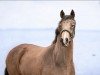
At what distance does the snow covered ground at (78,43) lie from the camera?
686cm

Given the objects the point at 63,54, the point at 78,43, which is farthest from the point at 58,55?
the point at 78,43

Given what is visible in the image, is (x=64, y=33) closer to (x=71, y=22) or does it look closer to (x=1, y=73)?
(x=71, y=22)

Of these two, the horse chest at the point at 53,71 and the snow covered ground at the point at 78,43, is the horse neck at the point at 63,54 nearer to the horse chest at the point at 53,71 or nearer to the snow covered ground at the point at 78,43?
the horse chest at the point at 53,71

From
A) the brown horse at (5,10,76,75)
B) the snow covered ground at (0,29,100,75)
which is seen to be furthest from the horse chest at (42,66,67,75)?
the snow covered ground at (0,29,100,75)

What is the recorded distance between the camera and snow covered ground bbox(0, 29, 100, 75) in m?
6.86

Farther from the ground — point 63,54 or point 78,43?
point 63,54

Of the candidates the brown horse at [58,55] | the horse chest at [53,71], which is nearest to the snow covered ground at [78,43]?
the brown horse at [58,55]

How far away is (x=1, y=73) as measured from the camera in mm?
6875

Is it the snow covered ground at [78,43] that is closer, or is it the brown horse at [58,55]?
the brown horse at [58,55]

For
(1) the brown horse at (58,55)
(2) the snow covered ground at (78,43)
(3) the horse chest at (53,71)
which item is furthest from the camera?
(2) the snow covered ground at (78,43)

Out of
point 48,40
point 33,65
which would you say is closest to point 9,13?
point 48,40

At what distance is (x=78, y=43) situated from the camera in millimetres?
6941

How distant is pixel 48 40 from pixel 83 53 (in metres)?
0.74

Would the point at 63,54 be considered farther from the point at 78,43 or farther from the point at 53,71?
the point at 78,43
